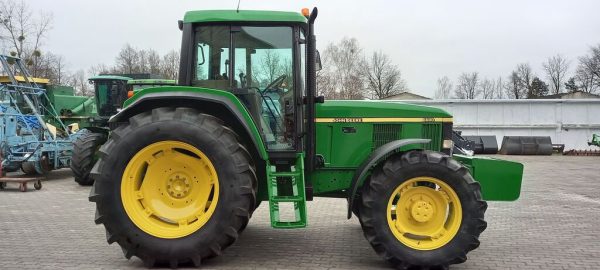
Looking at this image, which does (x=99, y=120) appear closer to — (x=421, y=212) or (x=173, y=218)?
(x=173, y=218)

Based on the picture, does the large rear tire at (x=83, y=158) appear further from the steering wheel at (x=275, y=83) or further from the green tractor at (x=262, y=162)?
the steering wheel at (x=275, y=83)

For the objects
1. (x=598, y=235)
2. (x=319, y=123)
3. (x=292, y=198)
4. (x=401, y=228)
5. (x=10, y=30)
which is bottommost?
(x=598, y=235)

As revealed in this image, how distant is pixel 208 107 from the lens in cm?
524

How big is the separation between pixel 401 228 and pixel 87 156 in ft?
30.1

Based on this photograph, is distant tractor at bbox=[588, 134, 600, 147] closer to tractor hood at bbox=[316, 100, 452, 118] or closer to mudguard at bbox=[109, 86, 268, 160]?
tractor hood at bbox=[316, 100, 452, 118]

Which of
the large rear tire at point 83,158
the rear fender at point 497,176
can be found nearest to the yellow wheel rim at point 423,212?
the rear fender at point 497,176

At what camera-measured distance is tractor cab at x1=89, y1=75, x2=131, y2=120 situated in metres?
14.7

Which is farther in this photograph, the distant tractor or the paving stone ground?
the distant tractor

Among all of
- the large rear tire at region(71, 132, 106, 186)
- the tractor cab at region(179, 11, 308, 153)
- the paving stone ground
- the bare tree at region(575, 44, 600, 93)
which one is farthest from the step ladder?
the bare tree at region(575, 44, 600, 93)

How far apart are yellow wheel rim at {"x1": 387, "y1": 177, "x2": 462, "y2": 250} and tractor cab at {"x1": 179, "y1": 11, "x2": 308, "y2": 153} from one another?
1173 mm

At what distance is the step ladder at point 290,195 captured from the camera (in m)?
5.00

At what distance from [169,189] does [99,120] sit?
33.4 feet

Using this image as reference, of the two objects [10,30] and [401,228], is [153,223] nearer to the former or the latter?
[401,228]

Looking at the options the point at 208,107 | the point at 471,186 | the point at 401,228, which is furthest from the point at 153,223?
the point at 471,186
